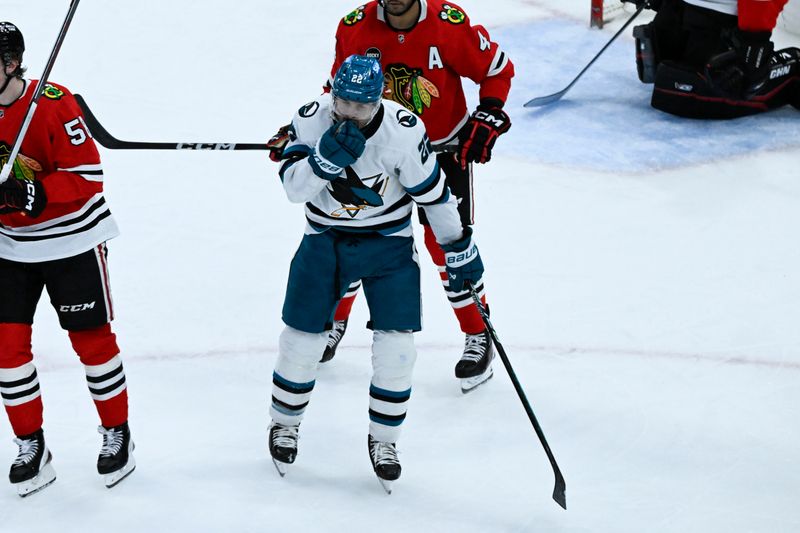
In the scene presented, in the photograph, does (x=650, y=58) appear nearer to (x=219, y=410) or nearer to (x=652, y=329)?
(x=652, y=329)

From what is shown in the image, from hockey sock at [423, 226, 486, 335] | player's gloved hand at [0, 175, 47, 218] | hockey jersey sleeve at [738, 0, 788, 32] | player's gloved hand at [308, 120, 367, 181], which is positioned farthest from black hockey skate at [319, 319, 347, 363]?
hockey jersey sleeve at [738, 0, 788, 32]

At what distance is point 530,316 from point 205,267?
1179 millimetres

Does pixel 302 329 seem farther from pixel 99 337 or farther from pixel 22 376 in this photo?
pixel 22 376

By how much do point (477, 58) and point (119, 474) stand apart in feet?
5.02

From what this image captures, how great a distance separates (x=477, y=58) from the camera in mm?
3281

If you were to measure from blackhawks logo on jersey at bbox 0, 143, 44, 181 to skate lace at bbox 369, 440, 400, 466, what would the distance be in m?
1.10

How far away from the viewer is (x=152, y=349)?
3.59 meters

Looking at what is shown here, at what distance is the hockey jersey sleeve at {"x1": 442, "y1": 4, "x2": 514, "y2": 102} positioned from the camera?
3236 mm

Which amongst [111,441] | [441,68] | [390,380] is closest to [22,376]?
[111,441]

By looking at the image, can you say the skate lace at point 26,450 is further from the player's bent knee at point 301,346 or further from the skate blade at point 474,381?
the skate blade at point 474,381

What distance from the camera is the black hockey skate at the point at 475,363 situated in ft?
11.3

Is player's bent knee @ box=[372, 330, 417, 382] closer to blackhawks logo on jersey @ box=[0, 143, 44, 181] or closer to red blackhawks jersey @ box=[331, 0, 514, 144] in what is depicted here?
red blackhawks jersey @ box=[331, 0, 514, 144]

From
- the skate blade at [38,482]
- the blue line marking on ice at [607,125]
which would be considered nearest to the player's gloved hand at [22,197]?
the skate blade at [38,482]

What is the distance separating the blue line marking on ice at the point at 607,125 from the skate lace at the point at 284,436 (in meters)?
2.32
